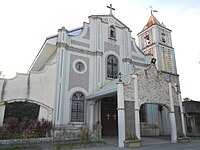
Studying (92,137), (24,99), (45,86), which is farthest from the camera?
(45,86)

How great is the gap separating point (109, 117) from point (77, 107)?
3.49 meters

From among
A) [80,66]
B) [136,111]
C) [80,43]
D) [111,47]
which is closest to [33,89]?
[80,66]

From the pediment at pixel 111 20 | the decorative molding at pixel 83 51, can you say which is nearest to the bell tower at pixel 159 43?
the pediment at pixel 111 20

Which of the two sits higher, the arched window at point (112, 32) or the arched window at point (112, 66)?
the arched window at point (112, 32)

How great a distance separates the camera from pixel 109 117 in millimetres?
16891

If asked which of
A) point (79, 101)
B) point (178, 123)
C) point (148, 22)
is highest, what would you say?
point (148, 22)

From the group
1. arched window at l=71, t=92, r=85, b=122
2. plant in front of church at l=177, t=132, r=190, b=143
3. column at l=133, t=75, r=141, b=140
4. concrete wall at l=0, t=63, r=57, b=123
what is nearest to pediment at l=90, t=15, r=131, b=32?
concrete wall at l=0, t=63, r=57, b=123

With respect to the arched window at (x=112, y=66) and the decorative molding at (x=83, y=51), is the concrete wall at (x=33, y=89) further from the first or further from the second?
the arched window at (x=112, y=66)

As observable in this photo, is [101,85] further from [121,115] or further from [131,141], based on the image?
[131,141]

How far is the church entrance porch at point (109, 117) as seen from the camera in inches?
651

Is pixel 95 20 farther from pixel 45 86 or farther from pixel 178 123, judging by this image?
pixel 178 123

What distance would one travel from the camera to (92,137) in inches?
492

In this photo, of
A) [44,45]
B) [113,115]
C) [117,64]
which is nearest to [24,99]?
[44,45]

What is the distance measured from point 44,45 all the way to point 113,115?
9.03 metres
